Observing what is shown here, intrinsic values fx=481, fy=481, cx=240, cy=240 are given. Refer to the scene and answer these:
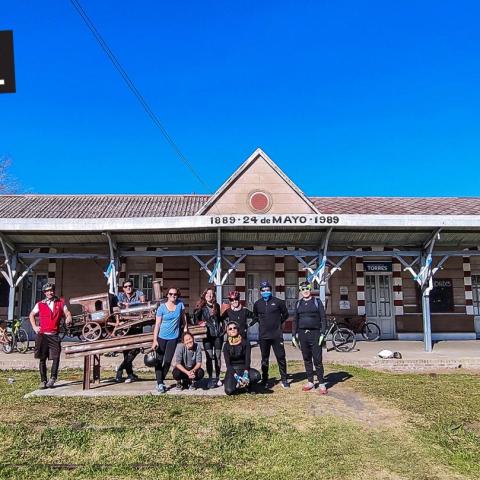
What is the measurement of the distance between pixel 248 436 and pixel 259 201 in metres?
10.9

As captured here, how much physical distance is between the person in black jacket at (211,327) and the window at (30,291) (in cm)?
1004

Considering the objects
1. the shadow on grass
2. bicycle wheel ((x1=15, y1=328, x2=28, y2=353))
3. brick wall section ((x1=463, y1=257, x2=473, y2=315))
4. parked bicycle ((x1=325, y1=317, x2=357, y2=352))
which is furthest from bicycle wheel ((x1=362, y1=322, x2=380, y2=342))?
bicycle wheel ((x1=15, y1=328, x2=28, y2=353))

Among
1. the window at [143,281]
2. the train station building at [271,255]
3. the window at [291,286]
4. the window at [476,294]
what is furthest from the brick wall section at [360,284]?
the window at [143,281]

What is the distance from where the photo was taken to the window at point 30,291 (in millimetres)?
16500

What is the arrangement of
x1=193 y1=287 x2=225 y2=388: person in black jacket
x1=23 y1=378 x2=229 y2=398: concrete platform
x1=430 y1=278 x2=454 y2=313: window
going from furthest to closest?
x1=430 y1=278 x2=454 y2=313: window < x1=193 y1=287 x2=225 y2=388: person in black jacket < x1=23 y1=378 x2=229 y2=398: concrete platform

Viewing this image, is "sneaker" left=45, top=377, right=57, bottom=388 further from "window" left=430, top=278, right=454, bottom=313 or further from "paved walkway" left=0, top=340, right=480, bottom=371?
"window" left=430, top=278, right=454, bottom=313

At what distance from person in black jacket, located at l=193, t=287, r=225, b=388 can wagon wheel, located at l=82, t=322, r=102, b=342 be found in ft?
9.41

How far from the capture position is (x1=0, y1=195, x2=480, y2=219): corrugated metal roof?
16.2 meters

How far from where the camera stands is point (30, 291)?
16.6m

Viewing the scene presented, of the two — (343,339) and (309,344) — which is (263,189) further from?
(309,344)

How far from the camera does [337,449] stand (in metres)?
5.00

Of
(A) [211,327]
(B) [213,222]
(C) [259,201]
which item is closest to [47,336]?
(A) [211,327]

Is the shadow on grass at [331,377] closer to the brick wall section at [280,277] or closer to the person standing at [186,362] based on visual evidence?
the person standing at [186,362]

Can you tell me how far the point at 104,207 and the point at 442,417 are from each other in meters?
14.3
